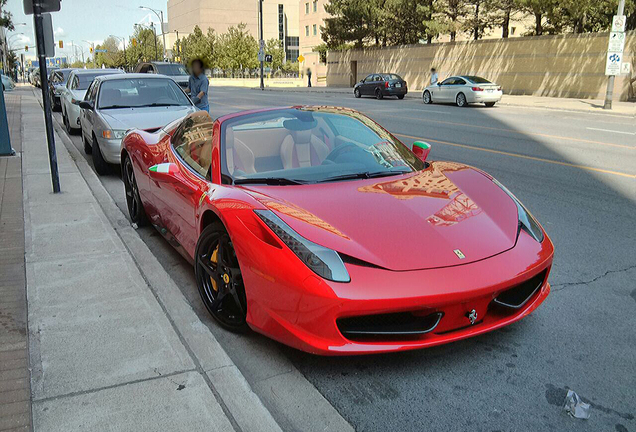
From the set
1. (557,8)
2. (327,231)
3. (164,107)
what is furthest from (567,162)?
(557,8)

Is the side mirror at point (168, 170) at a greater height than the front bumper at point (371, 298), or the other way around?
the side mirror at point (168, 170)

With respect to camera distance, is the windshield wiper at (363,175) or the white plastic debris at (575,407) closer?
the white plastic debris at (575,407)

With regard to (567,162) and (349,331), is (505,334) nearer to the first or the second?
(349,331)

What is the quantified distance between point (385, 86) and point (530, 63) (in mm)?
9264

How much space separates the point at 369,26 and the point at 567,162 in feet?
133

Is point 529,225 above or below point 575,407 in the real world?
above

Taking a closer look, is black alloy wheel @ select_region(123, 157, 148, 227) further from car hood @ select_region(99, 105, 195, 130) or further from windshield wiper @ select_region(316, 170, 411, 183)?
windshield wiper @ select_region(316, 170, 411, 183)

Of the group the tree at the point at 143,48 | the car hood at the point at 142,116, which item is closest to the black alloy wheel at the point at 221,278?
the car hood at the point at 142,116

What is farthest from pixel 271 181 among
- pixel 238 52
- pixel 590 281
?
pixel 238 52

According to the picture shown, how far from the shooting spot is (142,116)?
355 inches

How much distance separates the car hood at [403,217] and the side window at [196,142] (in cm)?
75

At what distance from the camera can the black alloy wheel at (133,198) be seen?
5.87m

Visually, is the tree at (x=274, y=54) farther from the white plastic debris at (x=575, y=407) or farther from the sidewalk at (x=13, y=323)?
the white plastic debris at (x=575, y=407)

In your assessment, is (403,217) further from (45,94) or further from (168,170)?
(45,94)
